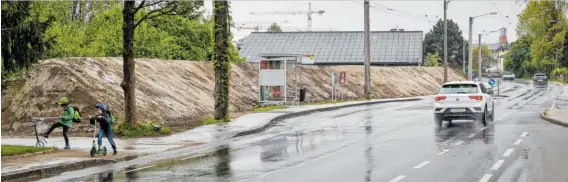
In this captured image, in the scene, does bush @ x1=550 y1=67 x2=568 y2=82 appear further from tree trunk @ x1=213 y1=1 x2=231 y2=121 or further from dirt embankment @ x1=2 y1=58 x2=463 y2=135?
tree trunk @ x1=213 y1=1 x2=231 y2=121

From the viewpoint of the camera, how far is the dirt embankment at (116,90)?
82.2ft

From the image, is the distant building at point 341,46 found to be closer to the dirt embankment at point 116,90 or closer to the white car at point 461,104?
the dirt embankment at point 116,90

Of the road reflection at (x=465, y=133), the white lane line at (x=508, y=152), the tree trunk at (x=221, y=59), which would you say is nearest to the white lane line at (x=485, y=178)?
the white lane line at (x=508, y=152)

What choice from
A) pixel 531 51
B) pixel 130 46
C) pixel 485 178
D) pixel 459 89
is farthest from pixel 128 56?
pixel 531 51

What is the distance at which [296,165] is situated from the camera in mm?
14445

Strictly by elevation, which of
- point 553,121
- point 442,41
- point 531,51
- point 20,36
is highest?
point 442,41

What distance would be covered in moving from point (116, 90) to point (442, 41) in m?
104

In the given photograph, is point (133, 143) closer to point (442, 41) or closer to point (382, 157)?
point (382, 157)

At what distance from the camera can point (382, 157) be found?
51.1 ft

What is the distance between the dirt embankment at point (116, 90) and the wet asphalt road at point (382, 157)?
6.13 m

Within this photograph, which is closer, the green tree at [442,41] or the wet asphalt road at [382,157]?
the wet asphalt road at [382,157]

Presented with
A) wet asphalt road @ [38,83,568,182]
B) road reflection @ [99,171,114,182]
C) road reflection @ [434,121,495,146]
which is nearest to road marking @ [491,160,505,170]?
wet asphalt road @ [38,83,568,182]

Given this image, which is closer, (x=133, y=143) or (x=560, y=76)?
(x=133, y=143)

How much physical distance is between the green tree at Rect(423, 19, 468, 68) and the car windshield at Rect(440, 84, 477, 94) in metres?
100
